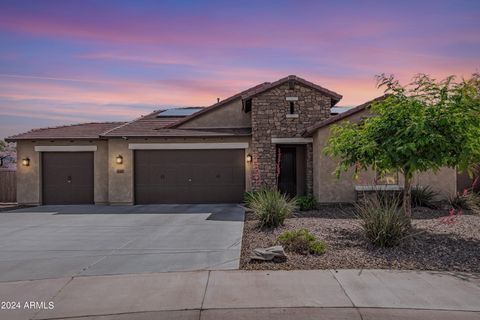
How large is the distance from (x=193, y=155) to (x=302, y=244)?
9.95 metres

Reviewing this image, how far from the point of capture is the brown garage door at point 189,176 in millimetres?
16312

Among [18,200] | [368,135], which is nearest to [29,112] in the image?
[18,200]

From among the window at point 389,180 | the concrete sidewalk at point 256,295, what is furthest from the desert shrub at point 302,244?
the window at point 389,180

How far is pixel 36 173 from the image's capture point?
16.6 m

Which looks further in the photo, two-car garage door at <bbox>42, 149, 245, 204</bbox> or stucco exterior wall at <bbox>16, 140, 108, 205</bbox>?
stucco exterior wall at <bbox>16, 140, 108, 205</bbox>

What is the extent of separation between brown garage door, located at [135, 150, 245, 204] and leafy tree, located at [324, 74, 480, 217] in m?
7.72

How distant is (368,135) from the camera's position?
894 centimetres

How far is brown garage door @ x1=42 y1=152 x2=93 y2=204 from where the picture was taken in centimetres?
1677

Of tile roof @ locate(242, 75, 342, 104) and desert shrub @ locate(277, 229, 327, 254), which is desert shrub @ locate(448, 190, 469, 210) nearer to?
tile roof @ locate(242, 75, 342, 104)

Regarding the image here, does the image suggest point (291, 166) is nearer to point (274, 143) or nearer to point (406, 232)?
point (274, 143)

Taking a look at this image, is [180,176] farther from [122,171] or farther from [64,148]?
[64,148]

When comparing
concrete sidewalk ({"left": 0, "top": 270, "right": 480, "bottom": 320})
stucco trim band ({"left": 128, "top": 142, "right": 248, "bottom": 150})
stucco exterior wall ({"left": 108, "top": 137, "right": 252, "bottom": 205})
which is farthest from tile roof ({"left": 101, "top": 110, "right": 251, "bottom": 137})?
concrete sidewalk ({"left": 0, "top": 270, "right": 480, "bottom": 320})

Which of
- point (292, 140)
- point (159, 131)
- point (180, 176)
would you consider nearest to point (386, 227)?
point (292, 140)

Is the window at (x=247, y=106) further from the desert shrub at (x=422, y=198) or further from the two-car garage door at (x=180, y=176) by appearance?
the desert shrub at (x=422, y=198)
